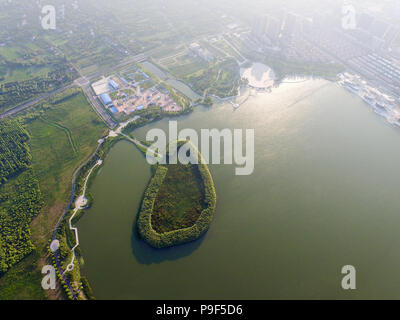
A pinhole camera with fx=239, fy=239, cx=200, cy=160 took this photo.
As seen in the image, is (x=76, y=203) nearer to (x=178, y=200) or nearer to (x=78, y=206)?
(x=78, y=206)

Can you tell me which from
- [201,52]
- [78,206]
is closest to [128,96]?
[201,52]

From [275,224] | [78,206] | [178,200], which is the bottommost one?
[275,224]

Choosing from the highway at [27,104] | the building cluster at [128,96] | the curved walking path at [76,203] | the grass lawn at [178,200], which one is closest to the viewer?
the curved walking path at [76,203]

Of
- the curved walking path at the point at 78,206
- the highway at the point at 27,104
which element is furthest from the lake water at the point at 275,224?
the highway at the point at 27,104

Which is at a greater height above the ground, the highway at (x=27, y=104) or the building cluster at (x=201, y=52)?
the building cluster at (x=201, y=52)

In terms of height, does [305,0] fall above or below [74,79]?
above

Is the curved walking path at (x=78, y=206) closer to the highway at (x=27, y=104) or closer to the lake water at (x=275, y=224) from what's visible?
the lake water at (x=275, y=224)

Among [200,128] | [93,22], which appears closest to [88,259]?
[200,128]
